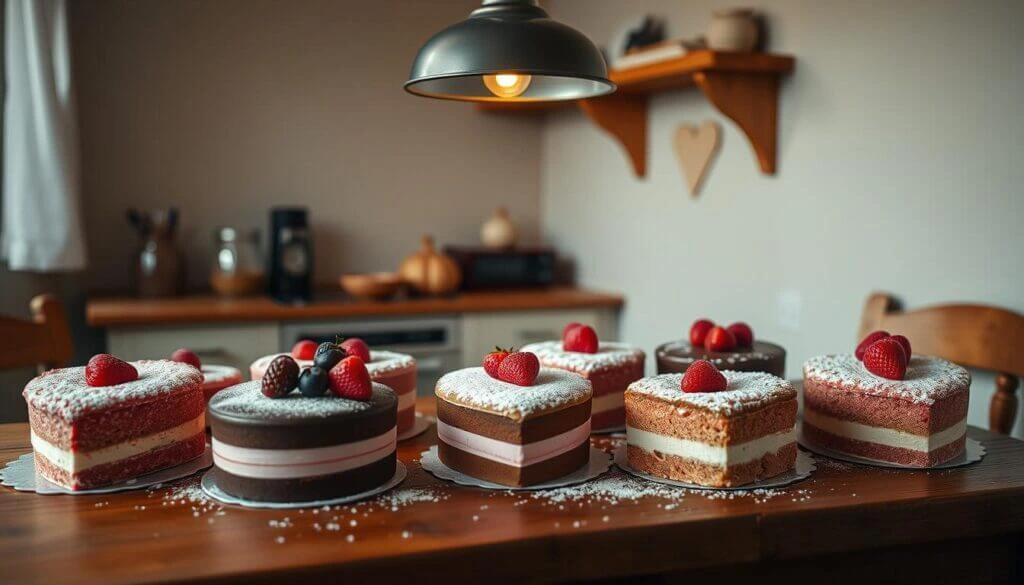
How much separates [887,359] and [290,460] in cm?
98

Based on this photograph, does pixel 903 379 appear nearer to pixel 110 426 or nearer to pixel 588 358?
pixel 588 358

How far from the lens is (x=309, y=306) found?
124 inches

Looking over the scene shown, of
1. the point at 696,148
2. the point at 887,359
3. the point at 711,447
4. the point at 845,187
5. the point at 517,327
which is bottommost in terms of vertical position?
the point at 517,327

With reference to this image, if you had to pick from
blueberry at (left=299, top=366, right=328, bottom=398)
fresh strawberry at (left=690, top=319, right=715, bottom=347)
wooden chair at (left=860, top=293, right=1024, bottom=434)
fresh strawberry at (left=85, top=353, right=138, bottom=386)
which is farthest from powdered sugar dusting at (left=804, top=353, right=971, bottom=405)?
fresh strawberry at (left=85, top=353, right=138, bottom=386)

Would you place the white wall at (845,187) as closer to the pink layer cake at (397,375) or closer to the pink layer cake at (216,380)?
the pink layer cake at (397,375)

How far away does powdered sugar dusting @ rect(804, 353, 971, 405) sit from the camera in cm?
150

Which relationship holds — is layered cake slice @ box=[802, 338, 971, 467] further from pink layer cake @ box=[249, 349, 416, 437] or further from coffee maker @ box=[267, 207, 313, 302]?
coffee maker @ box=[267, 207, 313, 302]

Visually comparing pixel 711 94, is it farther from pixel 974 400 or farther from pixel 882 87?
pixel 974 400

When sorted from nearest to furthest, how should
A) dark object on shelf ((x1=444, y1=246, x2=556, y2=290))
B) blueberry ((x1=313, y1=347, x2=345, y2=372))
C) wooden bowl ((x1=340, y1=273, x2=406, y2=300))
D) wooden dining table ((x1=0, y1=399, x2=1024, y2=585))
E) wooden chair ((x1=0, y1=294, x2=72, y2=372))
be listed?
wooden dining table ((x1=0, y1=399, x2=1024, y2=585)), blueberry ((x1=313, y1=347, x2=345, y2=372)), wooden chair ((x1=0, y1=294, x2=72, y2=372)), wooden bowl ((x1=340, y1=273, x2=406, y2=300)), dark object on shelf ((x1=444, y1=246, x2=556, y2=290))

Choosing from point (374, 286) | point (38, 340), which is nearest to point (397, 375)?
point (38, 340)

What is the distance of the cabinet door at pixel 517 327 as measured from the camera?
3334mm

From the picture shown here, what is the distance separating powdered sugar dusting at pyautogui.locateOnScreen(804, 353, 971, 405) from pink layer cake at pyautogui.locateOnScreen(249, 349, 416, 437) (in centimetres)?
72

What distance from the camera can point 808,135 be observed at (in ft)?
8.17

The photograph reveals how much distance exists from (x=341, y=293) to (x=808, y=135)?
190 cm
